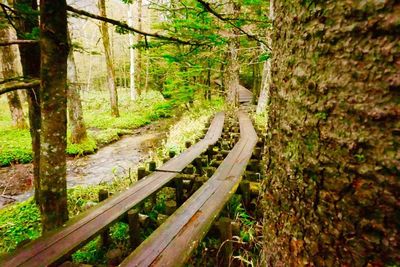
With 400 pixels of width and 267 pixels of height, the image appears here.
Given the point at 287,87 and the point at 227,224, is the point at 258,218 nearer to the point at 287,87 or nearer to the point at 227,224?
the point at 227,224

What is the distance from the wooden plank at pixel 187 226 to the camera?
2.22 metres

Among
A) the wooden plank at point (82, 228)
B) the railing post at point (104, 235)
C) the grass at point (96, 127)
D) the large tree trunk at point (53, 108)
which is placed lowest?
the grass at point (96, 127)

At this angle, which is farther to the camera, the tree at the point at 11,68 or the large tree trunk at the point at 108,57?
the large tree trunk at the point at 108,57

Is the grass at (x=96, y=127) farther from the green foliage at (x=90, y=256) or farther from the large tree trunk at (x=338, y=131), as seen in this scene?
the large tree trunk at (x=338, y=131)

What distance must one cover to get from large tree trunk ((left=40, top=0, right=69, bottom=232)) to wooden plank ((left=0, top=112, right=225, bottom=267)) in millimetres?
344

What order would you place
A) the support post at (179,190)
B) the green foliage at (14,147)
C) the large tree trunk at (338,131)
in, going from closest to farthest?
the large tree trunk at (338,131), the support post at (179,190), the green foliage at (14,147)

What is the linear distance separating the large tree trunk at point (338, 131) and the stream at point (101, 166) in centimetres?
524

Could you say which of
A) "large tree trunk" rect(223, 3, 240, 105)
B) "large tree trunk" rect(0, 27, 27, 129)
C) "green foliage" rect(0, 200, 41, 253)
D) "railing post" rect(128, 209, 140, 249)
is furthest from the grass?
"railing post" rect(128, 209, 140, 249)

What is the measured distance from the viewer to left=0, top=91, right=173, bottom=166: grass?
959 centimetres

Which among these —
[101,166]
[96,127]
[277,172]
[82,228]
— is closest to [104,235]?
[82,228]

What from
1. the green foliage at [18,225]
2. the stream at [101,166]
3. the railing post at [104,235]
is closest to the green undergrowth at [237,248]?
the railing post at [104,235]

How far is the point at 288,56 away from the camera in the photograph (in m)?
0.98

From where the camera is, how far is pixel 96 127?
47.1 feet

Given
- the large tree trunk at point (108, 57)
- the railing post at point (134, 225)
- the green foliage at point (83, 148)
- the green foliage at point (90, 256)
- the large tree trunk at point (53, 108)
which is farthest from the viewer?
the large tree trunk at point (108, 57)
